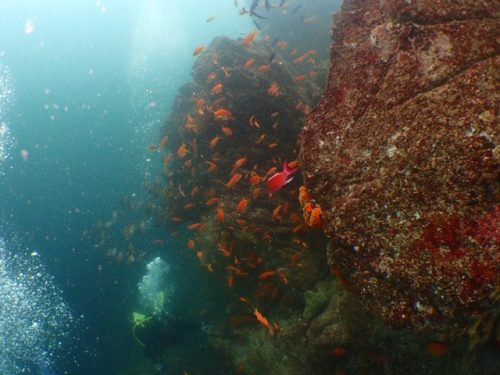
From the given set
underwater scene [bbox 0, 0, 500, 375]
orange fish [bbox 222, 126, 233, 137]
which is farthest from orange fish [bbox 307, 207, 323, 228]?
orange fish [bbox 222, 126, 233, 137]

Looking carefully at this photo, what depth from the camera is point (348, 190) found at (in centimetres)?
342

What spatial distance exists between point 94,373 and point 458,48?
1849 cm

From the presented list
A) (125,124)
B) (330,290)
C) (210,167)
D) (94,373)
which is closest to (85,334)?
(94,373)

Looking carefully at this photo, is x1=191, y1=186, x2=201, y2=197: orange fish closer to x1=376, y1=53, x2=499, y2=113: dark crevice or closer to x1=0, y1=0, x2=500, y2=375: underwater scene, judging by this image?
x1=0, y1=0, x2=500, y2=375: underwater scene

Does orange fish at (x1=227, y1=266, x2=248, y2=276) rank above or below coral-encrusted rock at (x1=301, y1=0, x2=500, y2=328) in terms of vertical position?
below

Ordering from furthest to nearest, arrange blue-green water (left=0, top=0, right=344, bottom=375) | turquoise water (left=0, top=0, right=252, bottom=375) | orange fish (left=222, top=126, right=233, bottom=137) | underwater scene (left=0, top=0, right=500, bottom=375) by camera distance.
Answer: turquoise water (left=0, top=0, right=252, bottom=375), blue-green water (left=0, top=0, right=344, bottom=375), orange fish (left=222, top=126, right=233, bottom=137), underwater scene (left=0, top=0, right=500, bottom=375)

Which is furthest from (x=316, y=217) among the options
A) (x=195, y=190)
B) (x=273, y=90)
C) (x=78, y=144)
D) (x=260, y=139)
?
(x=78, y=144)

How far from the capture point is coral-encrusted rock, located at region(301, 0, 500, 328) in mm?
2637

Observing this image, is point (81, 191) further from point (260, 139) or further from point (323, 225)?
point (323, 225)

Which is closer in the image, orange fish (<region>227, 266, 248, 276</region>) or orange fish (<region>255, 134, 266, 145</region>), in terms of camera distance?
orange fish (<region>227, 266, 248, 276</region>)

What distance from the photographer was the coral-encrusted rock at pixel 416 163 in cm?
264

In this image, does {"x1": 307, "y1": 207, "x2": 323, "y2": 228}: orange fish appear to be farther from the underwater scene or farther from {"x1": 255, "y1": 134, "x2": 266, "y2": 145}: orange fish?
{"x1": 255, "y1": 134, "x2": 266, "y2": 145}: orange fish

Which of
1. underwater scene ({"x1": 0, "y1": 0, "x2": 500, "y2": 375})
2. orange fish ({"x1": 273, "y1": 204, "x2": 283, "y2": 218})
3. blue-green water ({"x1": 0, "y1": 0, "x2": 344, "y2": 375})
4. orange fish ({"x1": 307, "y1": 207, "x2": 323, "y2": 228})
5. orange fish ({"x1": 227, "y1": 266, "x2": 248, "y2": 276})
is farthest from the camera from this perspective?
blue-green water ({"x1": 0, "y1": 0, "x2": 344, "y2": 375})

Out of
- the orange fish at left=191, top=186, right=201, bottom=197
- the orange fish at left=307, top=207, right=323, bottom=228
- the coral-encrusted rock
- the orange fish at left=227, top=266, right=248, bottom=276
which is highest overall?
the coral-encrusted rock
